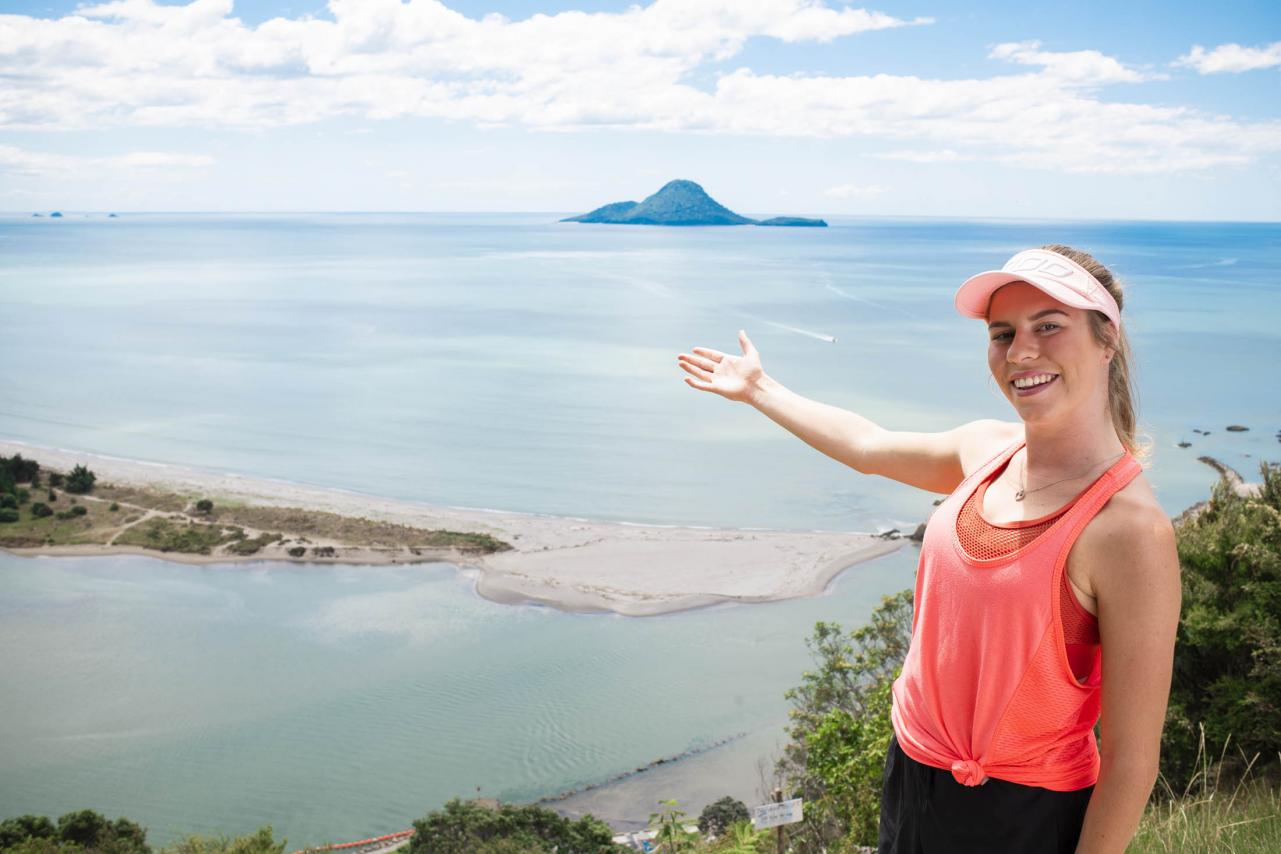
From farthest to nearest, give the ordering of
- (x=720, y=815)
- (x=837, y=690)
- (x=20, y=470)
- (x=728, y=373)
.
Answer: (x=20, y=470) < (x=720, y=815) < (x=837, y=690) < (x=728, y=373)

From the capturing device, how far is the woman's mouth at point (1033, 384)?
1657 millimetres

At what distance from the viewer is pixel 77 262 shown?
136375 millimetres

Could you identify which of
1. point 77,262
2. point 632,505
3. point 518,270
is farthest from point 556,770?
point 77,262

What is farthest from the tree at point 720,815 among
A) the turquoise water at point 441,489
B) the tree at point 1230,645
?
the tree at point 1230,645

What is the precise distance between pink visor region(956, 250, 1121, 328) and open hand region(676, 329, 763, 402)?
2.87ft

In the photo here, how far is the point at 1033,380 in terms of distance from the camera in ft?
5.45

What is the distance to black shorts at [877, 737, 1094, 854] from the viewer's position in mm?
1666

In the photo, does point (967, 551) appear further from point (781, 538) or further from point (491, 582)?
point (781, 538)

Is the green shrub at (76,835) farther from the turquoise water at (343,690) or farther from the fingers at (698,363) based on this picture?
the fingers at (698,363)

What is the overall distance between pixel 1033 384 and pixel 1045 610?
1.20 feet

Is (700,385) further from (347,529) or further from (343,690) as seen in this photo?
(347,529)

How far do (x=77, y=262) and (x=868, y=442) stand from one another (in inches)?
6118

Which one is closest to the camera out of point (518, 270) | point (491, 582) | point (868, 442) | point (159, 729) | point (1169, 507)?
point (868, 442)

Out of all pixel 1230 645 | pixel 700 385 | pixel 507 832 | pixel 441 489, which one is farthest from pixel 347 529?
pixel 700 385
